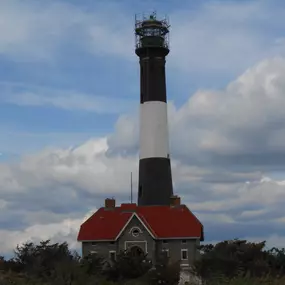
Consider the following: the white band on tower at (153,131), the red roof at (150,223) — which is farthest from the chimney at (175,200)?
the white band on tower at (153,131)

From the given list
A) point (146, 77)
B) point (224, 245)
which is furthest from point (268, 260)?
point (146, 77)

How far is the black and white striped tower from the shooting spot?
52750 mm

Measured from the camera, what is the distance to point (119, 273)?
39656mm

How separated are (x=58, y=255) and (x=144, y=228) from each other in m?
10.5

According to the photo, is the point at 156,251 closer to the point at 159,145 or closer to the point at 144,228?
the point at 144,228

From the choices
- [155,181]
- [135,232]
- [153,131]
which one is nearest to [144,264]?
[135,232]

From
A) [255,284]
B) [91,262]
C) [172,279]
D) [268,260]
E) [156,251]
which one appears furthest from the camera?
[156,251]

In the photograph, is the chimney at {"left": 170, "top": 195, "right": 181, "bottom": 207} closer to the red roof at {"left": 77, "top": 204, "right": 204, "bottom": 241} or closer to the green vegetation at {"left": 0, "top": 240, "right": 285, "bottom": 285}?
the red roof at {"left": 77, "top": 204, "right": 204, "bottom": 241}

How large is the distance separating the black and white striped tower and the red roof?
3.55 feet

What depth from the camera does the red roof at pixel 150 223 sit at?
51531 mm

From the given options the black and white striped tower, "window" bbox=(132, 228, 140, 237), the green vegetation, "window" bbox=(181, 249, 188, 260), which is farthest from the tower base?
the green vegetation

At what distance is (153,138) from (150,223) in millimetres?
6605

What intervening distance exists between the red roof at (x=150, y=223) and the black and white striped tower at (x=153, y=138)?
3.55 ft

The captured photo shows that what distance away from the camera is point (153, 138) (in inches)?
2093
